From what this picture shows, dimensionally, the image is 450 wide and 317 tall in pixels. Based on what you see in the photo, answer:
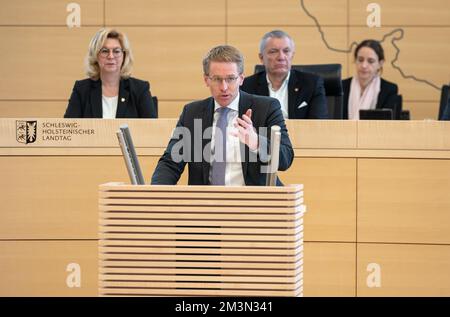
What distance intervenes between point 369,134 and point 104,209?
206 cm

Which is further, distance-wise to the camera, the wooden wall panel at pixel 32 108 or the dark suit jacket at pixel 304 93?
the wooden wall panel at pixel 32 108

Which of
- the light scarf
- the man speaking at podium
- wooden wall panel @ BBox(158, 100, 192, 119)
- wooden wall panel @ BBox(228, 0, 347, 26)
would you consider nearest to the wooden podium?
the man speaking at podium

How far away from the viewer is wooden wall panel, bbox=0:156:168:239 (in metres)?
5.01

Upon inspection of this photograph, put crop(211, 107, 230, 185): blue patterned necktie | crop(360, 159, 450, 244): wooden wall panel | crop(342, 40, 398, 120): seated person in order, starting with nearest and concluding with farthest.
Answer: crop(211, 107, 230, 185): blue patterned necktie → crop(360, 159, 450, 244): wooden wall panel → crop(342, 40, 398, 120): seated person

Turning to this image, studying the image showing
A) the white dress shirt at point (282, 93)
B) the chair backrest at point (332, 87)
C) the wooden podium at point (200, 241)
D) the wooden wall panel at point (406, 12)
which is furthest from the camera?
the wooden wall panel at point (406, 12)

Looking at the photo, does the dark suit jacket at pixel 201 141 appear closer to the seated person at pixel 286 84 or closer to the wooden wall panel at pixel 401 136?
the wooden wall panel at pixel 401 136

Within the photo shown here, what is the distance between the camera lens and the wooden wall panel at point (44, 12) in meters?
8.09

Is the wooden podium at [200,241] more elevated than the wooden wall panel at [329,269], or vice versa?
the wooden podium at [200,241]

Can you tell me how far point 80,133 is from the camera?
16.5 feet

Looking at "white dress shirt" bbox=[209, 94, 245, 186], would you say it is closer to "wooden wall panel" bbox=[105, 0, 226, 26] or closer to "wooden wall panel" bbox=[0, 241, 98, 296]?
"wooden wall panel" bbox=[0, 241, 98, 296]

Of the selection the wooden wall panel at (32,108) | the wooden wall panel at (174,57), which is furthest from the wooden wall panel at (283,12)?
the wooden wall panel at (32,108)

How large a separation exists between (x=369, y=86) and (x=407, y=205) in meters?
2.11

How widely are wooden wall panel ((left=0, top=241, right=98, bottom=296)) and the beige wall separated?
10.3 ft
